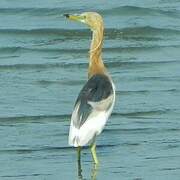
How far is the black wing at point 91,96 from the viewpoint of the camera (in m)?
10.4

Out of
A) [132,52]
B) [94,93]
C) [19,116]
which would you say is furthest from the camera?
[132,52]

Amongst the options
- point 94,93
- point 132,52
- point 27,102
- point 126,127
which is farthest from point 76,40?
point 94,93

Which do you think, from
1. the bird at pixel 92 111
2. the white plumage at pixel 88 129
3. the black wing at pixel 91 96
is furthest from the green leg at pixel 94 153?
the black wing at pixel 91 96

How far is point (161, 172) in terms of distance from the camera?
1027cm

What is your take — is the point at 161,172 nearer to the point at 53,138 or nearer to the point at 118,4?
the point at 53,138

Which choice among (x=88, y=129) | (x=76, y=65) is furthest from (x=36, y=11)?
(x=88, y=129)

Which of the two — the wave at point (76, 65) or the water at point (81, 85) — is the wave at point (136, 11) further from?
the wave at point (76, 65)

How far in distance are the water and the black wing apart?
0.55 meters

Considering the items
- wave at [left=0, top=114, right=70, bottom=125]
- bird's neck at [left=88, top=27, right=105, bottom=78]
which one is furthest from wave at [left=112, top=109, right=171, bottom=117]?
bird's neck at [left=88, top=27, right=105, bottom=78]

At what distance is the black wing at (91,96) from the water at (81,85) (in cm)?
55

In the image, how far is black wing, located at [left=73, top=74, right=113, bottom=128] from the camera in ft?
34.2

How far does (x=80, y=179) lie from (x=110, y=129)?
7.71 feet

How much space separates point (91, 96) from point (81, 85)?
4.15 m

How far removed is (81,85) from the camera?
587 inches
